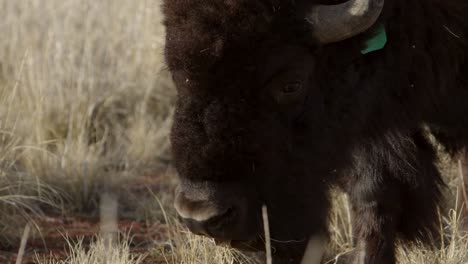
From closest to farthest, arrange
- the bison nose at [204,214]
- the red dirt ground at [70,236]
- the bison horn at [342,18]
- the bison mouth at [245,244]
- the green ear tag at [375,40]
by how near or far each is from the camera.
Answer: the bison nose at [204,214] → the bison mouth at [245,244] → the bison horn at [342,18] → the green ear tag at [375,40] → the red dirt ground at [70,236]

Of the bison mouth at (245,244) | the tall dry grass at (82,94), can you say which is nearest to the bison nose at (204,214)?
the bison mouth at (245,244)

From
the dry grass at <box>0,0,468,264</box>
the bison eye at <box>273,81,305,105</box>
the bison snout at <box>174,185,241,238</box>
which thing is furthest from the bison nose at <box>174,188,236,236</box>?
the dry grass at <box>0,0,468,264</box>

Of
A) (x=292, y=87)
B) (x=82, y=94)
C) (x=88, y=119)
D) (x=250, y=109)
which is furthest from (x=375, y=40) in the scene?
(x=82, y=94)

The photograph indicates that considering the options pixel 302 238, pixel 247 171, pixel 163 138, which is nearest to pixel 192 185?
pixel 247 171

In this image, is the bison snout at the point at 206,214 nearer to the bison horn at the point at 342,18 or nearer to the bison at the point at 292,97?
the bison at the point at 292,97

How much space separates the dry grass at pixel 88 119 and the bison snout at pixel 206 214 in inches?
28.7

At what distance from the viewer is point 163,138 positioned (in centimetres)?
820

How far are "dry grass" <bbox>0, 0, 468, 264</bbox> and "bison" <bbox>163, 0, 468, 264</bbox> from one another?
0.72 m

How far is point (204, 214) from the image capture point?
13.3 ft

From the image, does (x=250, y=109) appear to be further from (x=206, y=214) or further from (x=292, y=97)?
(x=206, y=214)

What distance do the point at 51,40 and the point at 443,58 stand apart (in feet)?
13.5

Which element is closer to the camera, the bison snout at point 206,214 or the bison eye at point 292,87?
the bison snout at point 206,214

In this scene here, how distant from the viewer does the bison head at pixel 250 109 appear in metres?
4.09

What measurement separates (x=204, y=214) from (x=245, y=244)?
1.03 ft
